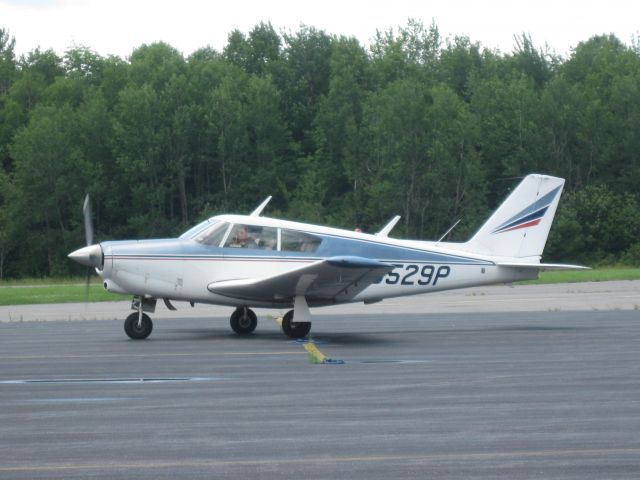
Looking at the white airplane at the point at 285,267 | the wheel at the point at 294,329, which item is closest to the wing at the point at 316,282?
the white airplane at the point at 285,267

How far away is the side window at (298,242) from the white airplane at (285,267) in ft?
0.05

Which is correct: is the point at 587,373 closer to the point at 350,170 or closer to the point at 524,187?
the point at 524,187

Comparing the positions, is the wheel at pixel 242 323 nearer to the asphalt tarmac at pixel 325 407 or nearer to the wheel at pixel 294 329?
the asphalt tarmac at pixel 325 407

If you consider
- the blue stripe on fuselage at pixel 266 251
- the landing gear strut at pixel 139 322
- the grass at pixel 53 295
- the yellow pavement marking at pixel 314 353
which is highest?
the blue stripe on fuselage at pixel 266 251

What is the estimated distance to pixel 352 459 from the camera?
786 centimetres

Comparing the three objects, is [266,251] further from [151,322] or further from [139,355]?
[139,355]

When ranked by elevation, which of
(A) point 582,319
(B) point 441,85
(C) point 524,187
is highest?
(B) point 441,85

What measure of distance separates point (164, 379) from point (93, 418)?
2.78 meters

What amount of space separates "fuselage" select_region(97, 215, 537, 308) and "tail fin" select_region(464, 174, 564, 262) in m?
0.67

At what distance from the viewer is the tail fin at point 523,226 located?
754 inches

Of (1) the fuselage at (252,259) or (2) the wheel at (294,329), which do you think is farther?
(2) the wheel at (294,329)

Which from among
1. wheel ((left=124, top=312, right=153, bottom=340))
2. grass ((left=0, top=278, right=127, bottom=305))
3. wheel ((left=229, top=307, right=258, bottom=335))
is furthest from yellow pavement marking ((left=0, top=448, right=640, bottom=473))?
grass ((left=0, top=278, right=127, bottom=305))

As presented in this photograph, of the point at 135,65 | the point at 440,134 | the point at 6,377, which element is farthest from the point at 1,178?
the point at 6,377

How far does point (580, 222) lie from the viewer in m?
55.2
